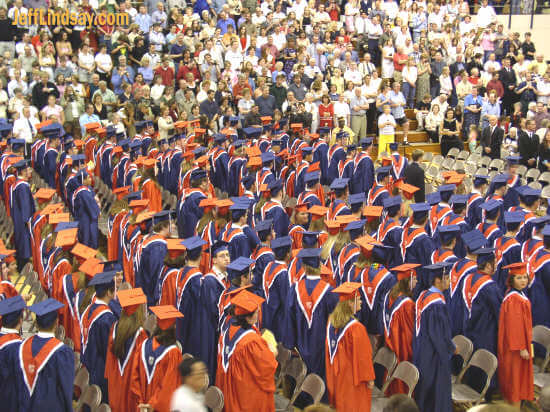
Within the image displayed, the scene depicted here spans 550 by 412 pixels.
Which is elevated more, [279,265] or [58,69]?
[58,69]

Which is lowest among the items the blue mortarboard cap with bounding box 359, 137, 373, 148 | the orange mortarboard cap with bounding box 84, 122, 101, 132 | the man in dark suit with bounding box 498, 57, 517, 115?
the blue mortarboard cap with bounding box 359, 137, 373, 148

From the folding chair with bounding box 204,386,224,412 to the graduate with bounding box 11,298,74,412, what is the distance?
111cm

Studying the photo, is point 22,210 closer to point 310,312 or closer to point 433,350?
point 310,312

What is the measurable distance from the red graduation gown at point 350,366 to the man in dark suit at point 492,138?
30.1 ft

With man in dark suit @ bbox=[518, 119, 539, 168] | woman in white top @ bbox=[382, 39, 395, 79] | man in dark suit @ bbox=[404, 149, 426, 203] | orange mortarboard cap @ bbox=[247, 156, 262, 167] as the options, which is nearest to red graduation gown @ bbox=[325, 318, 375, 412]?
orange mortarboard cap @ bbox=[247, 156, 262, 167]

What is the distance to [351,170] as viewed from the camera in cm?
1266

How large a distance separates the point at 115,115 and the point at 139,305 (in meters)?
9.42

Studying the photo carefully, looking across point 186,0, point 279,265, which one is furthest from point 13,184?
point 186,0

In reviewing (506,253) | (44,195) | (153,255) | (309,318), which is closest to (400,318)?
(309,318)

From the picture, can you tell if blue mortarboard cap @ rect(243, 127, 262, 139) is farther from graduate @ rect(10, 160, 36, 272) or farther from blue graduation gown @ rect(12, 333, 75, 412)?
blue graduation gown @ rect(12, 333, 75, 412)

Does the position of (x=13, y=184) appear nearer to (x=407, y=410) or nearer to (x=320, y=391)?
(x=320, y=391)

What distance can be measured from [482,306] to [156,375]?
331 cm

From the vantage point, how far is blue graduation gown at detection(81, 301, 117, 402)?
6155mm

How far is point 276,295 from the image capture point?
7125 millimetres
